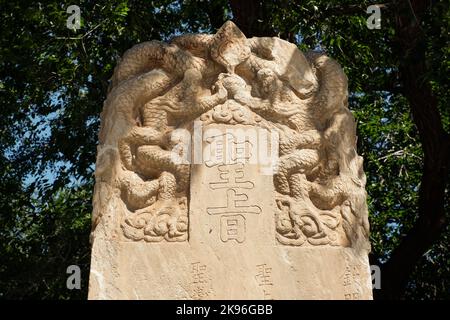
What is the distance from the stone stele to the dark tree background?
7.65 feet

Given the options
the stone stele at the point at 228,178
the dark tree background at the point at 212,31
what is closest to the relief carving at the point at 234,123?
the stone stele at the point at 228,178

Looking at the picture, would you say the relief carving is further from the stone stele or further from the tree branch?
the tree branch

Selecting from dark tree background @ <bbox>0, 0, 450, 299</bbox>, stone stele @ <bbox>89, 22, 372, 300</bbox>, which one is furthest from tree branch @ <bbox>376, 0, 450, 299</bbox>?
→ stone stele @ <bbox>89, 22, 372, 300</bbox>

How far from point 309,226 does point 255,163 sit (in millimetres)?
564

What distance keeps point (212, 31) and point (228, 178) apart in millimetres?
4920

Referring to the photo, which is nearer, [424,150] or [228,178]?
[228,178]

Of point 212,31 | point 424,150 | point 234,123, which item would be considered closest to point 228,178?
point 234,123

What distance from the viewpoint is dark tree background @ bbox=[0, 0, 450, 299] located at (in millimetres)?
8219

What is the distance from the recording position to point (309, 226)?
A: 5336 millimetres

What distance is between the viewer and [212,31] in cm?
1002

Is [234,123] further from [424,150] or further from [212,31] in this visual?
[212,31]

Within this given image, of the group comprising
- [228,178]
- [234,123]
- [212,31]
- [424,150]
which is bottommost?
[228,178]

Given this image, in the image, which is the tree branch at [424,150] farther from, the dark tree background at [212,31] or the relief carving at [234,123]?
the relief carving at [234,123]

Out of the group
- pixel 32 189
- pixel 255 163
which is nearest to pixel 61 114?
pixel 32 189
